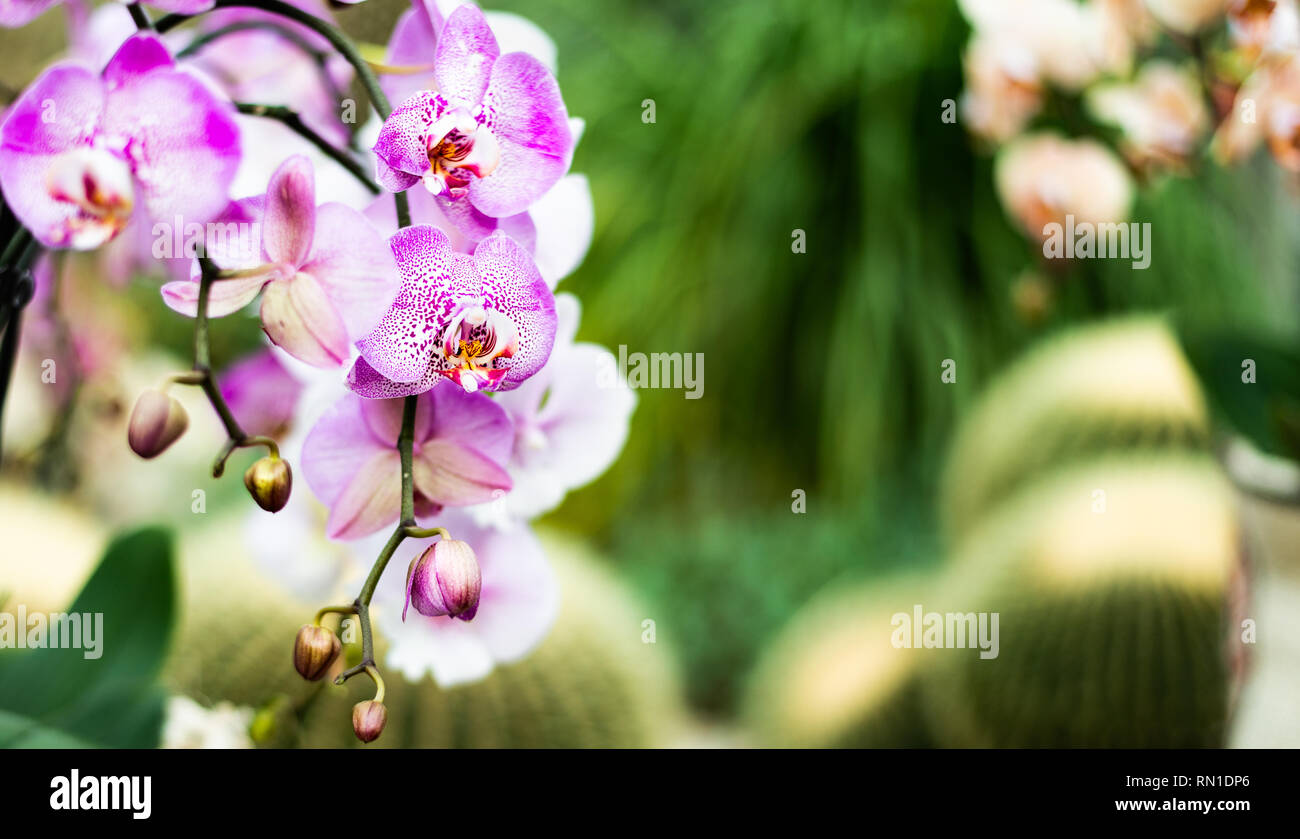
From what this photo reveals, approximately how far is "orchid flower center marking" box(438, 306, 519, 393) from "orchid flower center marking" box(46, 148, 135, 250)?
44 mm

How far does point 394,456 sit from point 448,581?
3cm

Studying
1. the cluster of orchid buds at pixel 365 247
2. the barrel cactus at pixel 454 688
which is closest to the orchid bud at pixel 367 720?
the cluster of orchid buds at pixel 365 247

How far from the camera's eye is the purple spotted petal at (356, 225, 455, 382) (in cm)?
13

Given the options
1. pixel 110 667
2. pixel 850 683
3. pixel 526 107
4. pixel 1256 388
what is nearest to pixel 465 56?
pixel 526 107

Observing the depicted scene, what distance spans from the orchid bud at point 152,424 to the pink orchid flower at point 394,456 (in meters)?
0.02

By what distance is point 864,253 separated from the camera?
0.77m

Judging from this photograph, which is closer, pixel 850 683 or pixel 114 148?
pixel 114 148

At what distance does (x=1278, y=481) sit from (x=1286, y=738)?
0.15 metres

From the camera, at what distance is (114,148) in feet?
0.44

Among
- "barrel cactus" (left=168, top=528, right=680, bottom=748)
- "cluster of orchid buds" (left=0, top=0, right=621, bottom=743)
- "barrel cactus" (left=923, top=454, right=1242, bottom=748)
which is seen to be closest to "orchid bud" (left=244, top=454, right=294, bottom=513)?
"cluster of orchid buds" (left=0, top=0, right=621, bottom=743)

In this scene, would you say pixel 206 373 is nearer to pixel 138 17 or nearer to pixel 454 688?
pixel 138 17

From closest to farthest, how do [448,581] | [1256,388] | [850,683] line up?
1. [448,581]
2. [1256,388]
3. [850,683]
